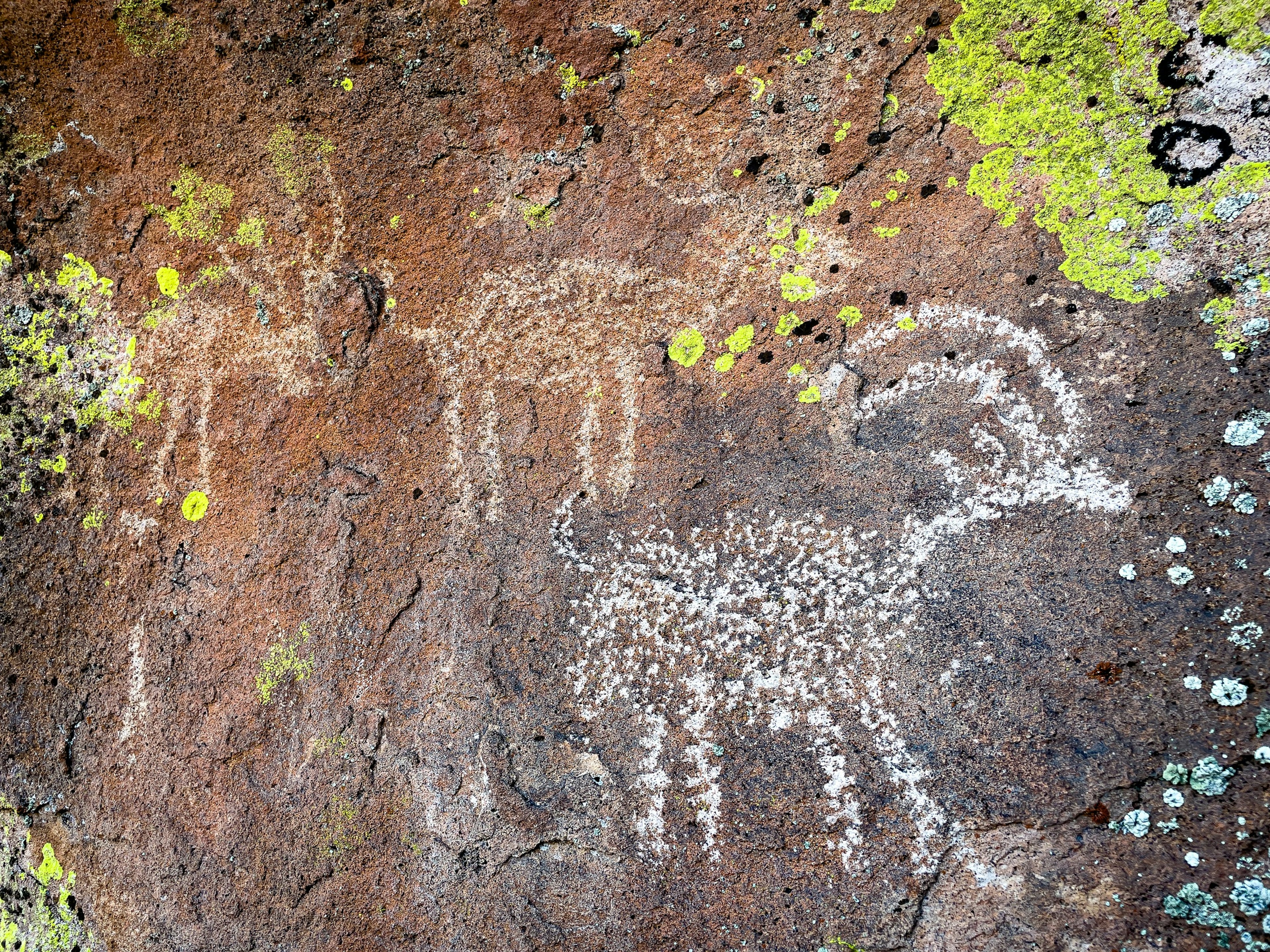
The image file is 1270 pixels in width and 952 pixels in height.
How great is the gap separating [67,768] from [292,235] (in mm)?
1591

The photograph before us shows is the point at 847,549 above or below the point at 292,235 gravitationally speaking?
below

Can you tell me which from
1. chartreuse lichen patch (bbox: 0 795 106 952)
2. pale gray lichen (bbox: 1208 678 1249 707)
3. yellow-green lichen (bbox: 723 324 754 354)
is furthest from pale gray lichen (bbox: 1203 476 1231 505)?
chartreuse lichen patch (bbox: 0 795 106 952)

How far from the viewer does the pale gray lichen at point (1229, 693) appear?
1.44 metres

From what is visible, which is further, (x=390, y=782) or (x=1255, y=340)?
(x=390, y=782)

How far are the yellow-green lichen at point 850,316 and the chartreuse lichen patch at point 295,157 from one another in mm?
A: 1353

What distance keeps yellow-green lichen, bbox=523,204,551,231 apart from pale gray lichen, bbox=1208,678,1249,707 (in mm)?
1725

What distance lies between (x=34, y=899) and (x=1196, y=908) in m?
2.85

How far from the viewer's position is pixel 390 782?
1.92 meters

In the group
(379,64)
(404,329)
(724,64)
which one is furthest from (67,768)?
(724,64)

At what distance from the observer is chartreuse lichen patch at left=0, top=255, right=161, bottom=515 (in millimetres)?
2152

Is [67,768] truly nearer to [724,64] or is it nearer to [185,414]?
[185,414]

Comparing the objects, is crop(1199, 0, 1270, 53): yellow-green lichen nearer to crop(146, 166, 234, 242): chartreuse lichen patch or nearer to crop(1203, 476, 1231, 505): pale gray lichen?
crop(1203, 476, 1231, 505): pale gray lichen

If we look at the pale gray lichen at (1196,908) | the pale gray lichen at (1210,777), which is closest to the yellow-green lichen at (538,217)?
the pale gray lichen at (1210,777)

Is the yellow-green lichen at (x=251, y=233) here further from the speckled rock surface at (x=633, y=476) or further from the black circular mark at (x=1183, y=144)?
the black circular mark at (x=1183, y=144)
